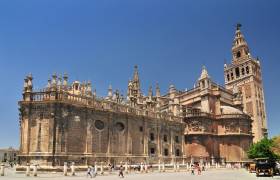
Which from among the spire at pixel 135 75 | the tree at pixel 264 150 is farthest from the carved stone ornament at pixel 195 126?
the spire at pixel 135 75

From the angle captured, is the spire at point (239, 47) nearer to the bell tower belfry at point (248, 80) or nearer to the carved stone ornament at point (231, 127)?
the bell tower belfry at point (248, 80)

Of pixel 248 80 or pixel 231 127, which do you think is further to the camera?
pixel 248 80

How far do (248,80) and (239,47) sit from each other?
32.6ft

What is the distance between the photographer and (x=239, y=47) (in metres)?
84.3

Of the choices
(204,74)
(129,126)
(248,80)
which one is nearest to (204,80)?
(204,74)

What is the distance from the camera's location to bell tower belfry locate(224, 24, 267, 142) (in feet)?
261

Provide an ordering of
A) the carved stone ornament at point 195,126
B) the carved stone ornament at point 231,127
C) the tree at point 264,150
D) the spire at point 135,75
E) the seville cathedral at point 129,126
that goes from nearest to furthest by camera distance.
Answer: the seville cathedral at point 129,126 → the tree at point 264,150 → the carved stone ornament at point 195,126 → the carved stone ornament at point 231,127 → the spire at point 135,75

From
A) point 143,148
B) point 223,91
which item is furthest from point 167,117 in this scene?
point 223,91

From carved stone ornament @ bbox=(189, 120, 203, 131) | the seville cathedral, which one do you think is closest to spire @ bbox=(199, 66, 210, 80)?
the seville cathedral

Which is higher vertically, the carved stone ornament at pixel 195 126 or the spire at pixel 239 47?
the spire at pixel 239 47

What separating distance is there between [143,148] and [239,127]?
21.7m

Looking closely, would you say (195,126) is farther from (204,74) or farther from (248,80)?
(248,80)

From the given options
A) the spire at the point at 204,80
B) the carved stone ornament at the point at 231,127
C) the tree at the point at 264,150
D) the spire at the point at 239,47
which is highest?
the spire at the point at 239,47

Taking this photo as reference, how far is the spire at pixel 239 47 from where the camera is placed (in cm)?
8344
